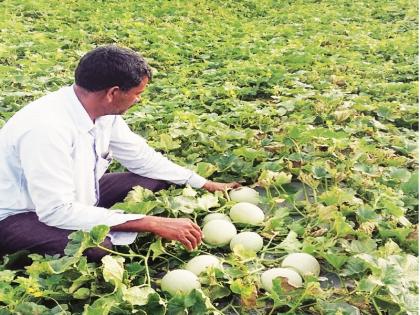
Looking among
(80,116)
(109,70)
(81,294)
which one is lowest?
(81,294)

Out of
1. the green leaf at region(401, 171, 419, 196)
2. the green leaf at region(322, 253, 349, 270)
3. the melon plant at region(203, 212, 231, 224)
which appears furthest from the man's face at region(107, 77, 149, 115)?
the green leaf at region(401, 171, 419, 196)

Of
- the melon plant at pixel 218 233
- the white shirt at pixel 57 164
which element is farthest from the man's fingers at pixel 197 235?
the white shirt at pixel 57 164

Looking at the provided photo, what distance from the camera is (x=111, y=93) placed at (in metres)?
2.58

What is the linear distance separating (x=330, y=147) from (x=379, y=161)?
0.31 m

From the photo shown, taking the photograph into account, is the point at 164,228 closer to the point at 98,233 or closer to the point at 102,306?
the point at 98,233

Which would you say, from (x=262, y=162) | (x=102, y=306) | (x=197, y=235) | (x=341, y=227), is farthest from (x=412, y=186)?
(x=102, y=306)

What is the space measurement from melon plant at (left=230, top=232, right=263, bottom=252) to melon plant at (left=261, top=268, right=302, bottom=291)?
0.24m

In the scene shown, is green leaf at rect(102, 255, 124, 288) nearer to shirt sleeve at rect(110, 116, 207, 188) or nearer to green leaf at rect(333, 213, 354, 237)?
shirt sleeve at rect(110, 116, 207, 188)

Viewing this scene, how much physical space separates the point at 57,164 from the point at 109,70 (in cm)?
47

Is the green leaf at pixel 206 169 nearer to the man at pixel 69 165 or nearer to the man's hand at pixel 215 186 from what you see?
the man's hand at pixel 215 186

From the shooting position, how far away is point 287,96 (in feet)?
16.4

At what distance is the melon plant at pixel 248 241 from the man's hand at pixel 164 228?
0.76ft

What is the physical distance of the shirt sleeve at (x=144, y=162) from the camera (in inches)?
120

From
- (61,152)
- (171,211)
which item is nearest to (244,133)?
(171,211)
